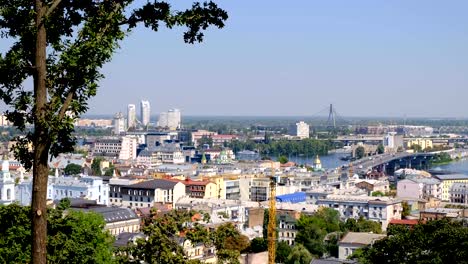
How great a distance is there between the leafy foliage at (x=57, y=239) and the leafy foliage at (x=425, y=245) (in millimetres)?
3089

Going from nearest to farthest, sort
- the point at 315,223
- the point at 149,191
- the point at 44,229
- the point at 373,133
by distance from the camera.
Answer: the point at 44,229
the point at 315,223
the point at 149,191
the point at 373,133

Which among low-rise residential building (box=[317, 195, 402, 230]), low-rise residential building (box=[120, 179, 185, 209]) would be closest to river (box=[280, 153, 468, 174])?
low-rise residential building (box=[317, 195, 402, 230])

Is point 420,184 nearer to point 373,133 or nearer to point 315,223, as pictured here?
point 315,223

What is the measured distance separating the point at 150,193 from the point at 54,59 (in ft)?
75.0

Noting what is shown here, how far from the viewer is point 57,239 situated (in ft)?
21.6

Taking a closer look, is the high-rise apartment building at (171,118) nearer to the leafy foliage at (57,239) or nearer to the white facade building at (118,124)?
the white facade building at (118,124)

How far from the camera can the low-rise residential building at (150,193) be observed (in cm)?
2511

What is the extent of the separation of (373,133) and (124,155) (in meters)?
40.6

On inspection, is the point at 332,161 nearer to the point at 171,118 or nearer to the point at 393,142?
the point at 393,142

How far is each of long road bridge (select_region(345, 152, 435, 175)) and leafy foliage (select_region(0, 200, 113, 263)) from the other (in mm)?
38114

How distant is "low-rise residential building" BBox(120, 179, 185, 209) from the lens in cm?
2511

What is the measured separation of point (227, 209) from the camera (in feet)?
76.0

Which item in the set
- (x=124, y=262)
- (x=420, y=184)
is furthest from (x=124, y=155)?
(x=124, y=262)

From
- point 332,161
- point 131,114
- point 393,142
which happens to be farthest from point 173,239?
point 131,114
